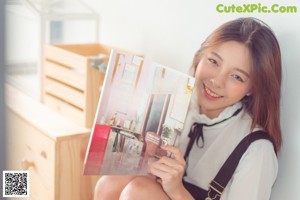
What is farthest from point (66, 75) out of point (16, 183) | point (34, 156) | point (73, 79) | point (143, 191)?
point (143, 191)

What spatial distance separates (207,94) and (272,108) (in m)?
0.13

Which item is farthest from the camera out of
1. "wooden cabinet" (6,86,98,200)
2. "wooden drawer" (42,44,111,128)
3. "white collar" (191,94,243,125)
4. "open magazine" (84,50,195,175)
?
"wooden drawer" (42,44,111,128)

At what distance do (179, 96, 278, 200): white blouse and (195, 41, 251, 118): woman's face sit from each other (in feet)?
0.15

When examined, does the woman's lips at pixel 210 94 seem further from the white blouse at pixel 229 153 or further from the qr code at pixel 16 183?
the qr code at pixel 16 183

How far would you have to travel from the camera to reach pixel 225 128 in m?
0.91

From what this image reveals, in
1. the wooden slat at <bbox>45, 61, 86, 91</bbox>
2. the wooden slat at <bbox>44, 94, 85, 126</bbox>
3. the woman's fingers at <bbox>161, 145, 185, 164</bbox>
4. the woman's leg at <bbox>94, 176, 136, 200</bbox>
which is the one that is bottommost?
the woman's leg at <bbox>94, 176, 136, 200</bbox>

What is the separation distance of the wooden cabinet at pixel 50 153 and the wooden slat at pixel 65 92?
0.07m

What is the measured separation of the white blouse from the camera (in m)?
0.82

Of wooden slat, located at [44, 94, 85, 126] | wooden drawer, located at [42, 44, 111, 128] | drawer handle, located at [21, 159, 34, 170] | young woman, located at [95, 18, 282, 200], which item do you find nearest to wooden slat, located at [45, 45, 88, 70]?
wooden drawer, located at [42, 44, 111, 128]

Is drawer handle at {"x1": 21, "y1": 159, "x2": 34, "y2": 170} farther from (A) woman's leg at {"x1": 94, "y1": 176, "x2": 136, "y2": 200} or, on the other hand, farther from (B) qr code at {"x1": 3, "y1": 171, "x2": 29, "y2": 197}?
(A) woman's leg at {"x1": 94, "y1": 176, "x2": 136, "y2": 200}

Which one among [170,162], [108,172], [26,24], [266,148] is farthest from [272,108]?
[26,24]

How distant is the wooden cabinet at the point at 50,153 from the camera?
1092 mm

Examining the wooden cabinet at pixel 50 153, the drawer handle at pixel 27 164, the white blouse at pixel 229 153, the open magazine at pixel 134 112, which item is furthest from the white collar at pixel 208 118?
the drawer handle at pixel 27 164

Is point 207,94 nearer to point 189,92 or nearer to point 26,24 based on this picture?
point 189,92
